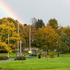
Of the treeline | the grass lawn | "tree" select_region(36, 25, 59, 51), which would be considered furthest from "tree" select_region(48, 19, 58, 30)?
the grass lawn

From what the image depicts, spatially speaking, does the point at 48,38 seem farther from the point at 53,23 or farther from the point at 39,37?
the point at 53,23

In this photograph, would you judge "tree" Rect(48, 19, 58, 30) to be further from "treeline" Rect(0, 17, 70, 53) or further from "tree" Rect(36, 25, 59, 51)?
"tree" Rect(36, 25, 59, 51)

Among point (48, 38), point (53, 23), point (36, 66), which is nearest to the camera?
point (36, 66)

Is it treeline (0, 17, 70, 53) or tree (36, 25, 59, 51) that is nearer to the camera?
treeline (0, 17, 70, 53)

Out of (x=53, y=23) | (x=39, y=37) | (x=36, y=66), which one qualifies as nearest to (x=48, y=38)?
(x=39, y=37)

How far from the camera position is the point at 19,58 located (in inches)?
974

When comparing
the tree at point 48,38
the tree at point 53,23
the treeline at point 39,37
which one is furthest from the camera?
the tree at point 53,23

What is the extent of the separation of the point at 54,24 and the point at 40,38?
30.1 metres

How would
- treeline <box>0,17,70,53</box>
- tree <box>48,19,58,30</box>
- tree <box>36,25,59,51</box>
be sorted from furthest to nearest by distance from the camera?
tree <box>48,19,58,30</box> < tree <box>36,25,59,51</box> < treeline <box>0,17,70,53</box>

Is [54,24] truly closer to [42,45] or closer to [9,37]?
[42,45]

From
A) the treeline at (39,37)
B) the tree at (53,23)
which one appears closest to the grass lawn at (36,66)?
the treeline at (39,37)

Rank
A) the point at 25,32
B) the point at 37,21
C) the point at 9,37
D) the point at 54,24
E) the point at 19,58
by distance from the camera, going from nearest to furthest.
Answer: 1. the point at 9,37
2. the point at 19,58
3. the point at 25,32
4. the point at 54,24
5. the point at 37,21

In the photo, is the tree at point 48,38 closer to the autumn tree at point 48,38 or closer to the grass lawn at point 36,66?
the autumn tree at point 48,38

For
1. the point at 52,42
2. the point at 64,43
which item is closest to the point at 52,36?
the point at 52,42
